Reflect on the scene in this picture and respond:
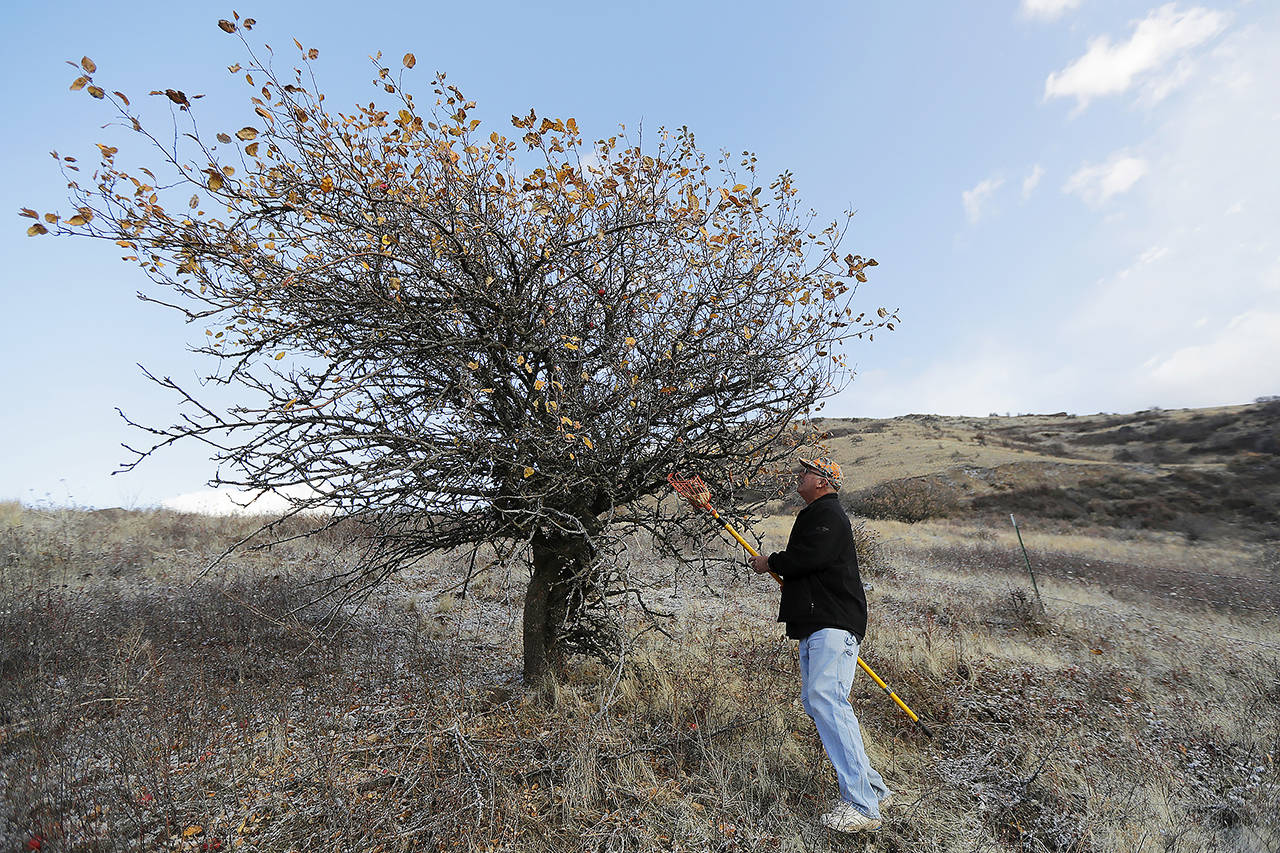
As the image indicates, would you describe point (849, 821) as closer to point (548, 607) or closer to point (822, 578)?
point (822, 578)

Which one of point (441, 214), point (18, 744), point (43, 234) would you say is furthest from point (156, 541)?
point (441, 214)

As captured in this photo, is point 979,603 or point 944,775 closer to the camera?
point 944,775

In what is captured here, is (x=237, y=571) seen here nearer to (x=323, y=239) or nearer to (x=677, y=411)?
(x=323, y=239)

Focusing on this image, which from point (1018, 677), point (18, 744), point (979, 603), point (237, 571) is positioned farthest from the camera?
point (979, 603)

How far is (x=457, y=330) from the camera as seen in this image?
4914 mm

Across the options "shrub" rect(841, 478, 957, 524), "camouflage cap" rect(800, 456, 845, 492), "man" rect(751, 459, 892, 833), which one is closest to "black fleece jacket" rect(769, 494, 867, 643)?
"man" rect(751, 459, 892, 833)

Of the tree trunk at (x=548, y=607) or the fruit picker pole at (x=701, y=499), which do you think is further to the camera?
the tree trunk at (x=548, y=607)

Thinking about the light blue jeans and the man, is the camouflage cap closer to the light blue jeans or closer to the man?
the man

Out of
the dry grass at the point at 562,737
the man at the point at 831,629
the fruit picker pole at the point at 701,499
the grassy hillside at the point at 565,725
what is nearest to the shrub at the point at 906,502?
the grassy hillside at the point at 565,725

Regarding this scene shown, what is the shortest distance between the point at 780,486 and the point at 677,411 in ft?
4.96

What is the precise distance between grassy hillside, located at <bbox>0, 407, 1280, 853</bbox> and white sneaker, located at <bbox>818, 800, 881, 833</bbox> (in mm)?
137

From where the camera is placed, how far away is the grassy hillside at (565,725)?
3955mm

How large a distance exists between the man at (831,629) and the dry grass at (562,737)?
32 centimetres

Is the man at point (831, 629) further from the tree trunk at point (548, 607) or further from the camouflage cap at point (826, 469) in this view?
the tree trunk at point (548, 607)
